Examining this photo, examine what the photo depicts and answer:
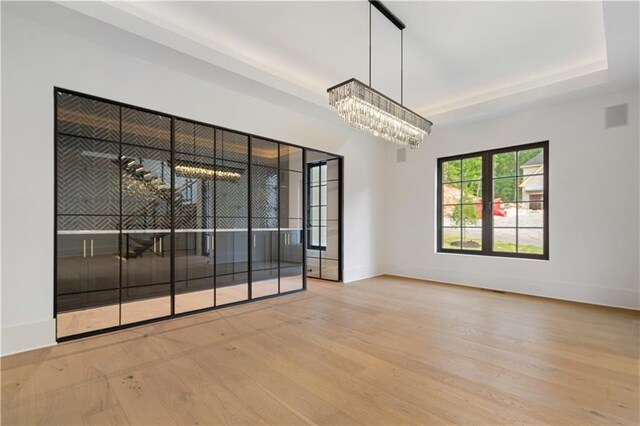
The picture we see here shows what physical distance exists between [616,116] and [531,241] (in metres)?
1.97

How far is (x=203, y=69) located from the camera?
3.47 meters

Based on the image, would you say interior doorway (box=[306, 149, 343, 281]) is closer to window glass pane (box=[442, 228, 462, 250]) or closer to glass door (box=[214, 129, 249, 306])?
glass door (box=[214, 129, 249, 306])

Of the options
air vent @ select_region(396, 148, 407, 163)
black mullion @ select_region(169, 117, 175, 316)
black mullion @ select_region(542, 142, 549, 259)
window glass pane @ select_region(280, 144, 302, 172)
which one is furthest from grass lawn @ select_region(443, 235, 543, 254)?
black mullion @ select_region(169, 117, 175, 316)

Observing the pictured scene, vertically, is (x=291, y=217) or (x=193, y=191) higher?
(x=193, y=191)

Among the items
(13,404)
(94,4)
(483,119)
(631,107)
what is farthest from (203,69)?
(631,107)

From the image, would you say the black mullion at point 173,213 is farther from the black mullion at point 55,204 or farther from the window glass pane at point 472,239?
the window glass pane at point 472,239

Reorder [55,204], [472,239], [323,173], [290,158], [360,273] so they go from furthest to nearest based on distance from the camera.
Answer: [323,173], [360,273], [472,239], [290,158], [55,204]

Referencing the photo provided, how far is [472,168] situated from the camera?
215 inches

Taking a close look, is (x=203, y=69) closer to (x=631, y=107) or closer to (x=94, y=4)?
(x=94, y=4)

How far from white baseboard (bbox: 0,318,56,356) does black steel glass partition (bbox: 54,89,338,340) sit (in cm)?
14

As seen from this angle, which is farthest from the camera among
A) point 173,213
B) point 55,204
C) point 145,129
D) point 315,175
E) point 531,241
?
point 315,175

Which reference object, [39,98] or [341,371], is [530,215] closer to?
[341,371]

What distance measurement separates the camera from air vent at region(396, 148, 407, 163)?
617 cm

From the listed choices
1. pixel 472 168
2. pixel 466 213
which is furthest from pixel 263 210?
pixel 472 168
